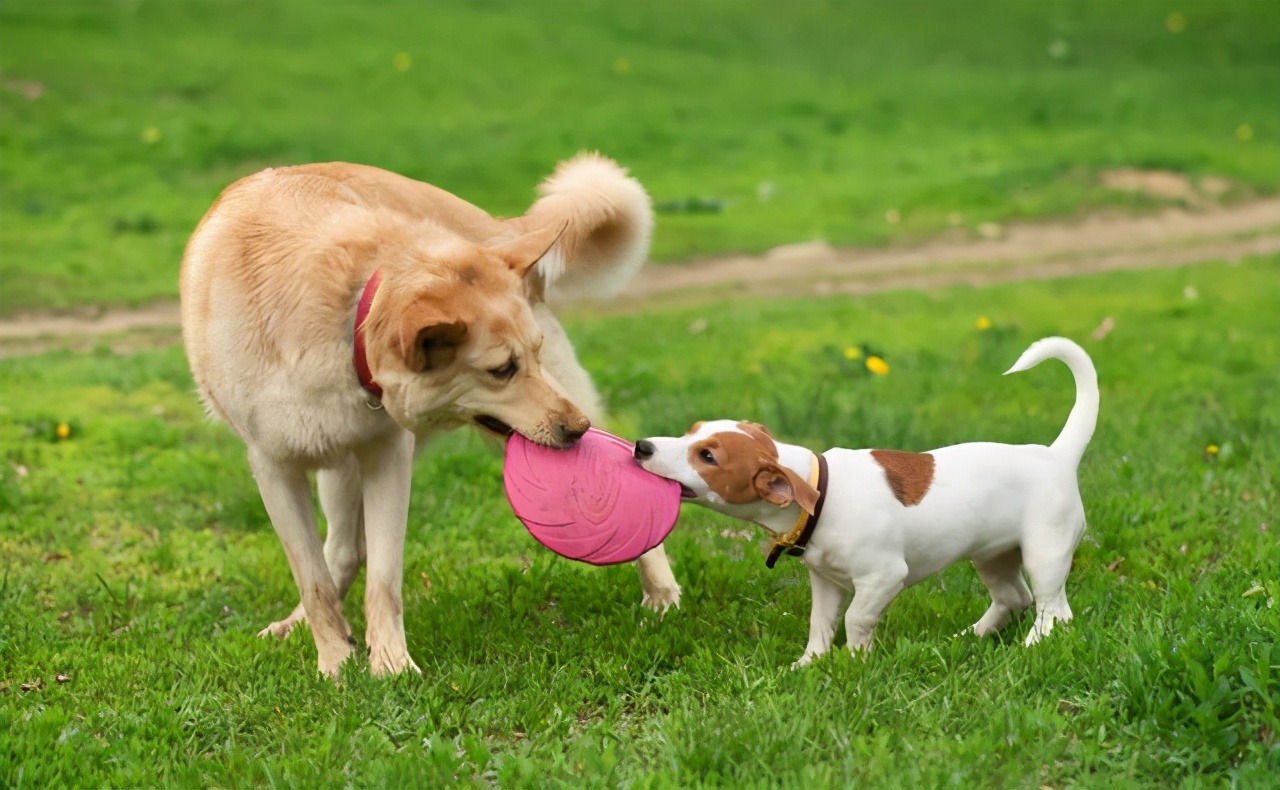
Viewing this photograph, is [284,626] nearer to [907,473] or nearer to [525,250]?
[525,250]

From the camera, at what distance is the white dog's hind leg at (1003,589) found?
4723mm

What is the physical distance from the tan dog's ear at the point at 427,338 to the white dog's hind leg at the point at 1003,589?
1.91 metres

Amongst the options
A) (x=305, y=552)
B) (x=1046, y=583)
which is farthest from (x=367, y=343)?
(x=1046, y=583)

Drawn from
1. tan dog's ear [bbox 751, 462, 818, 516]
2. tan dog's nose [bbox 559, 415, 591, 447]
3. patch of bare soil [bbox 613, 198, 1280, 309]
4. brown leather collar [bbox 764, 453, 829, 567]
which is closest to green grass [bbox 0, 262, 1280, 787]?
brown leather collar [bbox 764, 453, 829, 567]

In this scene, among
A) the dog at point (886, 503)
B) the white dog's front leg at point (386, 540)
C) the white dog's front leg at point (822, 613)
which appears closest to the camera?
the dog at point (886, 503)

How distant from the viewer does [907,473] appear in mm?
4449

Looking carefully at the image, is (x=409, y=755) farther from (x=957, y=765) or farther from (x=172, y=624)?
(x=172, y=624)

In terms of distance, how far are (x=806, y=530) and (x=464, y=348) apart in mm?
1168

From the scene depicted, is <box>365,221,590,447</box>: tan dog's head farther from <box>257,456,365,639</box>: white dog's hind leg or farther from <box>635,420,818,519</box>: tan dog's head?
<box>257,456,365,639</box>: white dog's hind leg

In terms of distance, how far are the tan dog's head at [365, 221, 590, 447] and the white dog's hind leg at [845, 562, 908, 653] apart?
39.0 inches

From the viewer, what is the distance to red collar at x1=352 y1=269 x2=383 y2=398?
434 centimetres

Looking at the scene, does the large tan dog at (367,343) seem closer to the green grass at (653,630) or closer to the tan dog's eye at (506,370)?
the tan dog's eye at (506,370)

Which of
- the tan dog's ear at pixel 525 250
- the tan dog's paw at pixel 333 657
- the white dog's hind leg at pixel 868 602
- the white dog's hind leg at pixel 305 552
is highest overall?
the tan dog's ear at pixel 525 250

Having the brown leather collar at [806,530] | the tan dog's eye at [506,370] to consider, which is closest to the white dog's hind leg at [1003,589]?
the brown leather collar at [806,530]
